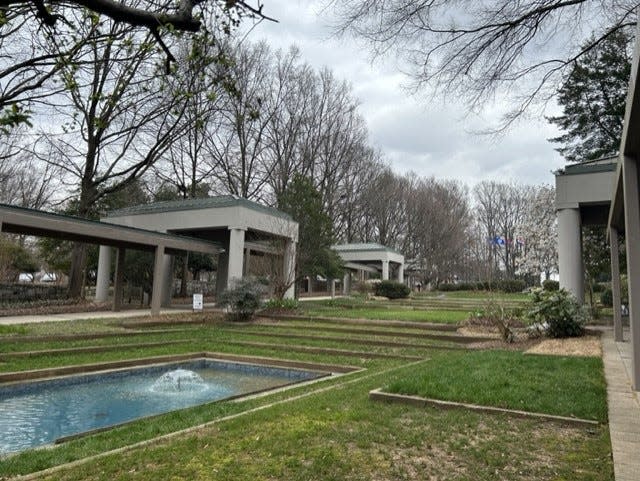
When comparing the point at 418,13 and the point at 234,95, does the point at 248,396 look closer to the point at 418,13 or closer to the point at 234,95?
the point at 234,95

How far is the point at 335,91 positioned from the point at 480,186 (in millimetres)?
24344

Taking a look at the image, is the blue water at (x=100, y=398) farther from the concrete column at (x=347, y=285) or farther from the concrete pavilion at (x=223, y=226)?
the concrete column at (x=347, y=285)

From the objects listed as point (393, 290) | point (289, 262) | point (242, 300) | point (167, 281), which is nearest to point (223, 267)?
point (167, 281)

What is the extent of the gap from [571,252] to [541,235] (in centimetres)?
2470

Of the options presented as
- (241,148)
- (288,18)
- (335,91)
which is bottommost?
(288,18)

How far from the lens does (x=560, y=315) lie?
37.6ft

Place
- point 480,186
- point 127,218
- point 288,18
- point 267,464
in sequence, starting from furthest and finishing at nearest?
point 480,186 → point 127,218 → point 288,18 → point 267,464

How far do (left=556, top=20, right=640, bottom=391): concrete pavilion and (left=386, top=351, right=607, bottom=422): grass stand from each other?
78cm

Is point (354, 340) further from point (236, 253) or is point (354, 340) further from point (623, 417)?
point (236, 253)

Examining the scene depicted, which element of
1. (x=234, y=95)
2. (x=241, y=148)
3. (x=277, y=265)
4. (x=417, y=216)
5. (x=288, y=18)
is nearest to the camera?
(x=234, y=95)

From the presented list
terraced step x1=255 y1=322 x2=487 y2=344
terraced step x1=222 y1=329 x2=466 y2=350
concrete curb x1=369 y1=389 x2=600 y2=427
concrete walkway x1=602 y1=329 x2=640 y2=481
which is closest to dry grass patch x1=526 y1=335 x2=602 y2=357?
concrete walkway x1=602 y1=329 x2=640 y2=481

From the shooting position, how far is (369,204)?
44375mm

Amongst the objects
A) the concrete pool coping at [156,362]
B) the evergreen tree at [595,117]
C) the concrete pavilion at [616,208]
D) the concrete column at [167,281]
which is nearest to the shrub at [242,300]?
the concrete pool coping at [156,362]

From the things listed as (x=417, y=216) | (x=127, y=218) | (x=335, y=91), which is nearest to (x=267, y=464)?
(x=127, y=218)
